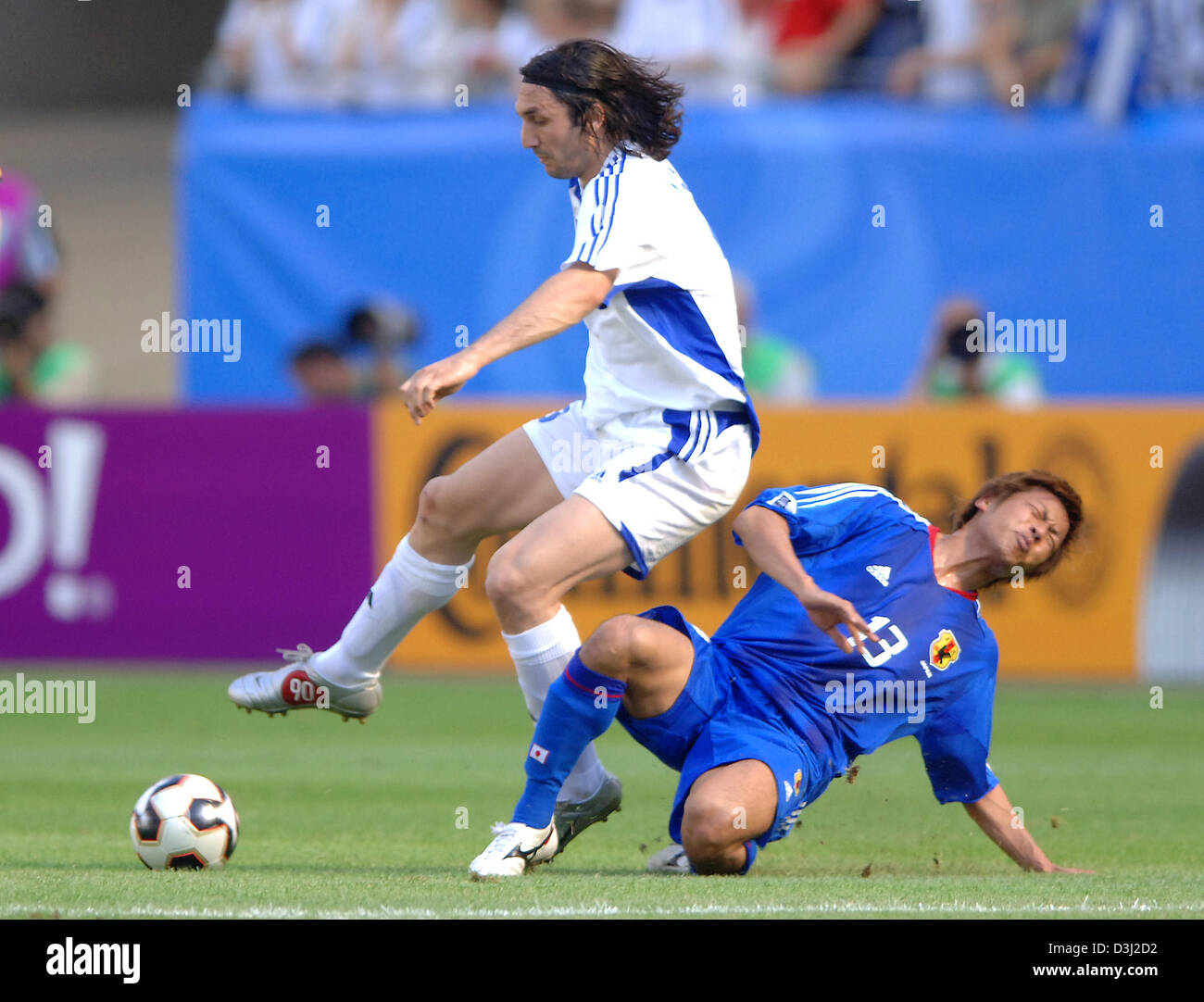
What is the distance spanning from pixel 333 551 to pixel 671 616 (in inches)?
253

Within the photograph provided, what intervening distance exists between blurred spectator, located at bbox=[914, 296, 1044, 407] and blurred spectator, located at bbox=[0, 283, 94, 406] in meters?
5.72

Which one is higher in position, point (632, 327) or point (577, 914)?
point (632, 327)

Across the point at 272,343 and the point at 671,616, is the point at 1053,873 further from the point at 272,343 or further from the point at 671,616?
the point at 272,343

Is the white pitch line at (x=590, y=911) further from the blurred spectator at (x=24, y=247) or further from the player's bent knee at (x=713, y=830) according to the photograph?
the blurred spectator at (x=24, y=247)

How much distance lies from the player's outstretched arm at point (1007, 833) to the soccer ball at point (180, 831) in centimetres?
215

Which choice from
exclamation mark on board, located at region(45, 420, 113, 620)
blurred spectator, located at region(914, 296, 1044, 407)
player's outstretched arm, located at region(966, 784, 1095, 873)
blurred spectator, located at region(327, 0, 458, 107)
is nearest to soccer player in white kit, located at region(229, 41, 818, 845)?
player's outstretched arm, located at region(966, 784, 1095, 873)

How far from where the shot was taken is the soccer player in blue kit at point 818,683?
5340mm

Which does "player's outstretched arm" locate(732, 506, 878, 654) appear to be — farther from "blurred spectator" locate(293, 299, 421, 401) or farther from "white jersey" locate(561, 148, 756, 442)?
"blurred spectator" locate(293, 299, 421, 401)

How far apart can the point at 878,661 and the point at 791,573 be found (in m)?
0.54

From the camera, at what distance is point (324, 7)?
1525 centimetres

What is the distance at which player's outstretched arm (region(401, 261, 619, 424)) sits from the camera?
15.9 ft

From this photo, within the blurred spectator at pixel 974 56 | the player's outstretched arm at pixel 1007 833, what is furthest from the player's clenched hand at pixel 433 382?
the blurred spectator at pixel 974 56
